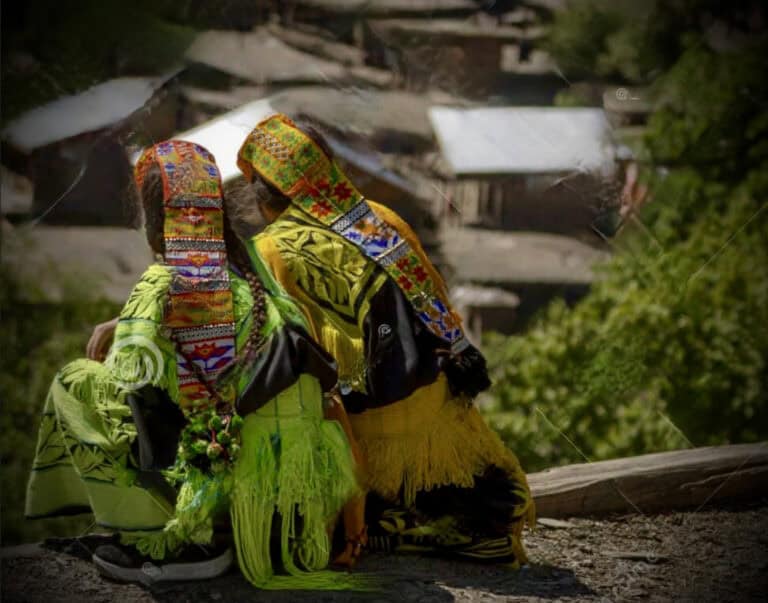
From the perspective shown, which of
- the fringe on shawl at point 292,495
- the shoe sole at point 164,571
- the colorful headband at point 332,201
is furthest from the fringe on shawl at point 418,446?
the shoe sole at point 164,571

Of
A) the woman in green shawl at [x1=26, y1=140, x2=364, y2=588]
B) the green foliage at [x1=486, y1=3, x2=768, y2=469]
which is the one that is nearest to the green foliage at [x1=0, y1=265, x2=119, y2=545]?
the woman in green shawl at [x1=26, y1=140, x2=364, y2=588]

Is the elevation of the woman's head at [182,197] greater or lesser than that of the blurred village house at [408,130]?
lesser

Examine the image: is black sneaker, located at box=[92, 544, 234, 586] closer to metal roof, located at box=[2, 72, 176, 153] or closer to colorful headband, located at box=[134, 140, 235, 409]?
colorful headband, located at box=[134, 140, 235, 409]

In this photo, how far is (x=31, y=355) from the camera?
15.9 feet

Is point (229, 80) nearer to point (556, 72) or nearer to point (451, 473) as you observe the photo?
point (556, 72)

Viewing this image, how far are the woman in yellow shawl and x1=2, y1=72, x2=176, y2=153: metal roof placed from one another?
4.00 feet

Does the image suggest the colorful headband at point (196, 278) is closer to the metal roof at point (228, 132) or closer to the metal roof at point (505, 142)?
the metal roof at point (228, 132)

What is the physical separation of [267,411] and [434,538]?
0.82 m

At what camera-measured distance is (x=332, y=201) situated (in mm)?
3406

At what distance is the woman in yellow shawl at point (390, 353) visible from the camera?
11.0 feet

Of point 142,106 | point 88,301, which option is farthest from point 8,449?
point 142,106

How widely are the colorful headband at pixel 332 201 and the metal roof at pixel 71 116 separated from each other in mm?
1207

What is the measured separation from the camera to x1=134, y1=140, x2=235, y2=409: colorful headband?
9.92ft

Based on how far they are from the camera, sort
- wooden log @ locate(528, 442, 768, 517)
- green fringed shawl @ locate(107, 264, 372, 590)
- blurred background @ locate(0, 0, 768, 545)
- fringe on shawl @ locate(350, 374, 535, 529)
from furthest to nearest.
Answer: blurred background @ locate(0, 0, 768, 545), wooden log @ locate(528, 442, 768, 517), fringe on shawl @ locate(350, 374, 535, 529), green fringed shawl @ locate(107, 264, 372, 590)
